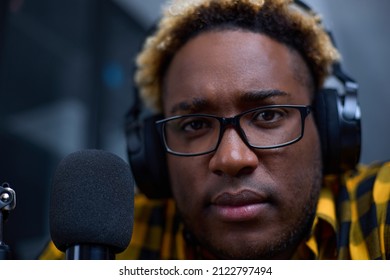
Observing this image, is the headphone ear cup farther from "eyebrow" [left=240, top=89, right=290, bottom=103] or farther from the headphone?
"eyebrow" [left=240, top=89, right=290, bottom=103]

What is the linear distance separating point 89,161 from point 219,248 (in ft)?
1.26

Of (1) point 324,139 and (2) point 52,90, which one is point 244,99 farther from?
(2) point 52,90

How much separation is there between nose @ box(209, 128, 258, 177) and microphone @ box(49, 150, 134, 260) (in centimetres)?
26

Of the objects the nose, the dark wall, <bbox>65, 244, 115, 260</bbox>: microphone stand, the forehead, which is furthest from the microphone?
the dark wall

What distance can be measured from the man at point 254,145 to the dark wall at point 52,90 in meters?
0.54

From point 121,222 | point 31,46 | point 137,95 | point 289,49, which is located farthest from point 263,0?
point 31,46

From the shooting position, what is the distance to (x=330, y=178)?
121 cm

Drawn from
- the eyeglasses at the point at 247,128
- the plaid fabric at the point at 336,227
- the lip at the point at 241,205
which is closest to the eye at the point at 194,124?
the eyeglasses at the point at 247,128

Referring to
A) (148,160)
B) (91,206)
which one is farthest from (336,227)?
(91,206)

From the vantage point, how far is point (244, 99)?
103 centimetres

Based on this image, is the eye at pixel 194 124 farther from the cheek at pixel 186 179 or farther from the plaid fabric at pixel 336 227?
the plaid fabric at pixel 336 227

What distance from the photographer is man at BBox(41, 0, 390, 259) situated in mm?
995

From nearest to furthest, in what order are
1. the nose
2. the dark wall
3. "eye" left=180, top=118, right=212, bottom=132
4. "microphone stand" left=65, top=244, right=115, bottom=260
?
"microphone stand" left=65, top=244, right=115, bottom=260
the nose
"eye" left=180, top=118, right=212, bottom=132
the dark wall
